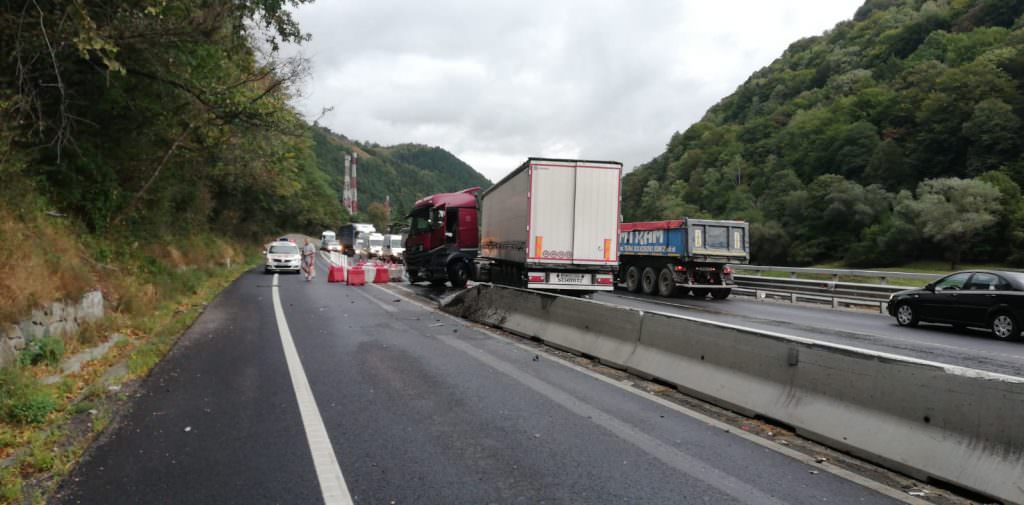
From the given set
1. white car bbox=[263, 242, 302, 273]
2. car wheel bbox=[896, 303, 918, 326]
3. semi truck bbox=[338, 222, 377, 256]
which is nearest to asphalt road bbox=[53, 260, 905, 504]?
car wheel bbox=[896, 303, 918, 326]

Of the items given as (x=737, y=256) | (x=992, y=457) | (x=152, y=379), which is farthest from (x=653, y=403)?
(x=737, y=256)

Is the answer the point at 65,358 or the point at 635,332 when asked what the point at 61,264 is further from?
the point at 635,332

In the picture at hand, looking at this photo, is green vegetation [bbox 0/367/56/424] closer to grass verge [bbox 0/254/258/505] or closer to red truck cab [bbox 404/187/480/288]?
grass verge [bbox 0/254/258/505]

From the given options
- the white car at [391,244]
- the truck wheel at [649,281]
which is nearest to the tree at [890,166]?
the white car at [391,244]

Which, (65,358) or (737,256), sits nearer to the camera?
(65,358)

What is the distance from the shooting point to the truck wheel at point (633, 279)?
24.0 metres

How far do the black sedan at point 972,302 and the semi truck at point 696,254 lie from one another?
6.69 metres

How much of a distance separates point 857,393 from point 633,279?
19468 mm

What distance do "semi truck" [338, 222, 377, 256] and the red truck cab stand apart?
120 ft

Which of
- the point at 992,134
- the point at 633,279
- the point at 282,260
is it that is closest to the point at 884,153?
the point at 992,134

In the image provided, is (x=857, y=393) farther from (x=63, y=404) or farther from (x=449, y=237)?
(x=449, y=237)

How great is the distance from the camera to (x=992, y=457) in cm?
391

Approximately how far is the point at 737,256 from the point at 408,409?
17937 millimetres

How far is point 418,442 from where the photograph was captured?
4.99 m
